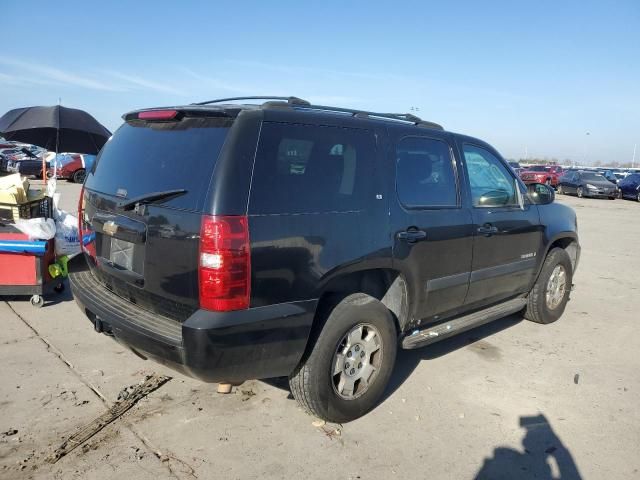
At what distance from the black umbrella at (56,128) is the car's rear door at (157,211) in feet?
14.3

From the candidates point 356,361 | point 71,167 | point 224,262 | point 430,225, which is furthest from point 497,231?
point 71,167

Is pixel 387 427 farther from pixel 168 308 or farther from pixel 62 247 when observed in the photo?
pixel 62 247

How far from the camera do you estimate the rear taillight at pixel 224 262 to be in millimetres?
2506

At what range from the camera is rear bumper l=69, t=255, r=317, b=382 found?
2553 mm

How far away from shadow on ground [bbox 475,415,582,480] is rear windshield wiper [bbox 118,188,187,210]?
2274 millimetres

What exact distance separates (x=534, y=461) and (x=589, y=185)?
91.8 ft

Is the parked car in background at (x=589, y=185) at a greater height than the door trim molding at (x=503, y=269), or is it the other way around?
the parked car in background at (x=589, y=185)

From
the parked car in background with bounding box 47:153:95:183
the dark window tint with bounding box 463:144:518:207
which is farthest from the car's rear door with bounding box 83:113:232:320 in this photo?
the parked car in background with bounding box 47:153:95:183

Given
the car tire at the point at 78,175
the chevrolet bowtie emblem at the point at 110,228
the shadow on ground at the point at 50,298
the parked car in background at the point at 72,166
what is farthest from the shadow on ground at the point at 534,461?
the car tire at the point at 78,175

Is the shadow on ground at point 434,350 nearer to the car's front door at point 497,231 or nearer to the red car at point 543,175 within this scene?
the car's front door at point 497,231

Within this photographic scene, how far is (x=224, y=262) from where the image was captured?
8.24ft

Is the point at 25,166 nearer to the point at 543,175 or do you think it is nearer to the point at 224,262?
the point at 224,262

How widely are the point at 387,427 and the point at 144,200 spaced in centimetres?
207

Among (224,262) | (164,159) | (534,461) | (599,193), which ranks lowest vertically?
(534,461)
